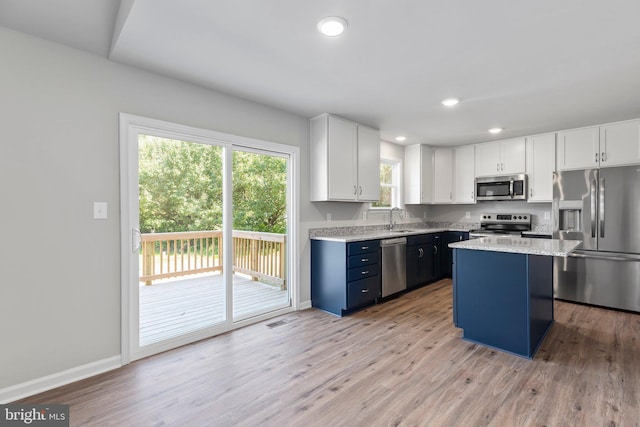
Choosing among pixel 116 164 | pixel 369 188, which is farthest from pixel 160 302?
pixel 369 188

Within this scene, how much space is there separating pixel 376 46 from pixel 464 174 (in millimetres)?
4035

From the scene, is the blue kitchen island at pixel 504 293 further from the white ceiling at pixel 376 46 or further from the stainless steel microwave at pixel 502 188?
the stainless steel microwave at pixel 502 188

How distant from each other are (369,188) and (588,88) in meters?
2.51

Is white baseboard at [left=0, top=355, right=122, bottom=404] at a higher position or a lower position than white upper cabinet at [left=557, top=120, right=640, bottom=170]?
lower

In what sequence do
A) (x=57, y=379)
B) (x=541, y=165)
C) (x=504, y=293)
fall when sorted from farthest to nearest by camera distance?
A: (x=541, y=165) → (x=504, y=293) → (x=57, y=379)

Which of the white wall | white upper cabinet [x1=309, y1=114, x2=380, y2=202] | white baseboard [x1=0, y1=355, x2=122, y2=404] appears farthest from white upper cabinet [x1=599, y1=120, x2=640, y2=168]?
white baseboard [x1=0, y1=355, x2=122, y2=404]

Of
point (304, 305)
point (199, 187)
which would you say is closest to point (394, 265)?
point (304, 305)

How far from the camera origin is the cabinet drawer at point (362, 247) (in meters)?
3.64

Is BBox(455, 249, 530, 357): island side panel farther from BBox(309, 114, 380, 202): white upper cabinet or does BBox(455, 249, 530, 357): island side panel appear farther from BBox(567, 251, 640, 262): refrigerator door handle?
BBox(567, 251, 640, 262): refrigerator door handle

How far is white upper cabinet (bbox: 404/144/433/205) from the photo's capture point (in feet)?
18.0

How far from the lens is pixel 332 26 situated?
1973 mm

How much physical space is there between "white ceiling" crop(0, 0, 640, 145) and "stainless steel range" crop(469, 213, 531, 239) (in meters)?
2.10

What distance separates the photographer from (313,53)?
2328 mm

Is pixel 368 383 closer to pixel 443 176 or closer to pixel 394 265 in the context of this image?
pixel 394 265
